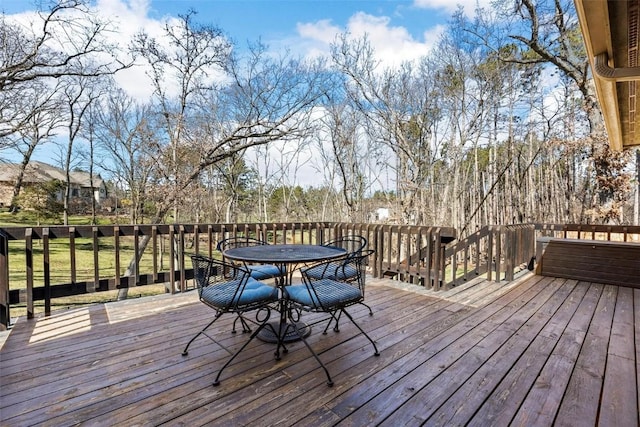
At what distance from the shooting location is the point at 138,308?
3.21m

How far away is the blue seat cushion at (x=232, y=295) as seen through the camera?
2078 millimetres

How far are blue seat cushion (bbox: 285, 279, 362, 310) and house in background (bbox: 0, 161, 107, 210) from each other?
1333 cm

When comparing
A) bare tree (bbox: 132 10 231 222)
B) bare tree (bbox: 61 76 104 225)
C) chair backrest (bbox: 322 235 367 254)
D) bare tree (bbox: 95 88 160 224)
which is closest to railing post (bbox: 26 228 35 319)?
chair backrest (bbox: 322 235 367 254)

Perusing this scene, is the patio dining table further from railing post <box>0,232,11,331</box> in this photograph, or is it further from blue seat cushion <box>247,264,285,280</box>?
railing post <box>0,232,11,331</box>

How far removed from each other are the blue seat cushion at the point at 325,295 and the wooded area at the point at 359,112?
7.30 m

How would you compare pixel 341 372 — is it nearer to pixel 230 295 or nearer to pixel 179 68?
pixel 230 295

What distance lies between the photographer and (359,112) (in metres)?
10.4

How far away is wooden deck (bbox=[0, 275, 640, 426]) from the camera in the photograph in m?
1.59

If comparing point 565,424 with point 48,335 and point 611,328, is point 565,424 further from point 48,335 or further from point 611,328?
point 48,335

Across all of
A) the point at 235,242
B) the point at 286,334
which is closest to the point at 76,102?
the point at 235,242

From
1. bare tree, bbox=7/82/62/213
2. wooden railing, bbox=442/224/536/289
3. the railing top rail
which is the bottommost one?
wooden railing, bbox=442/224/536/289

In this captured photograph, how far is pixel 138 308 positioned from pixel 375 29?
29.2ft

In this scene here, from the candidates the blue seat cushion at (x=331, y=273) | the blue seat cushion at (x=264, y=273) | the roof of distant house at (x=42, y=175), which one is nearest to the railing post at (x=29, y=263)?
the blue seat cushion at (x=264, y=273)

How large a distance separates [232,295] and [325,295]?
644 millimetres
